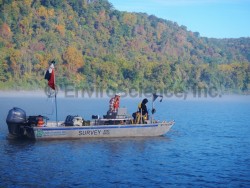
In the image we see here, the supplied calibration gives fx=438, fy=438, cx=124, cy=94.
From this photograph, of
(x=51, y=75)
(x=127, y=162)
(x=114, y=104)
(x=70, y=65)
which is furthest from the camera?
(x=70, y=65)

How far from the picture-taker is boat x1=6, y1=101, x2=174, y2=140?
34.4 m

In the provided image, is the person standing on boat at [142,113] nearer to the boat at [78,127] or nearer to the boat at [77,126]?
the boat at [77,126]

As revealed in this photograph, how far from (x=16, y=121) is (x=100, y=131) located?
268 inches

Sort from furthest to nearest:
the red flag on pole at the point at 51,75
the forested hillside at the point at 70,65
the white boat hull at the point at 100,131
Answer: the forested hillside at the point at 70,65, the red flag on pole at the point at 51,75, the white boat hull at the point at 100,131

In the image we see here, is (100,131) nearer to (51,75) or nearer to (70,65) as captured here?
(51,75)

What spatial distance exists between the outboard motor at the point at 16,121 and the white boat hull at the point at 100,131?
4.13ft

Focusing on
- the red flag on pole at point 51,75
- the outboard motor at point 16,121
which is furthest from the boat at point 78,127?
the red flag on pole at point 51,75

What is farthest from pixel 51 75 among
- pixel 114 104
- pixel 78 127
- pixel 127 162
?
pixel 127 162

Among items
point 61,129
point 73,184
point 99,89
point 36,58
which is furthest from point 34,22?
point 73,184

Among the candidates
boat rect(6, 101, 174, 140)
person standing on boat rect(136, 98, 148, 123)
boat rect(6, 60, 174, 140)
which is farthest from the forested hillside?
person standing on boat rect(136, 98, 148, 123)

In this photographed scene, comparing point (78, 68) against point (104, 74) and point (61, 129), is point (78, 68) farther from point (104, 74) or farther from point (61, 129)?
point (61, 129)

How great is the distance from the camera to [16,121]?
34.3m

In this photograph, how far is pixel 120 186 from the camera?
74.4 ft

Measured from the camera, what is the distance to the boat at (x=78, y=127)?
3444 cm
